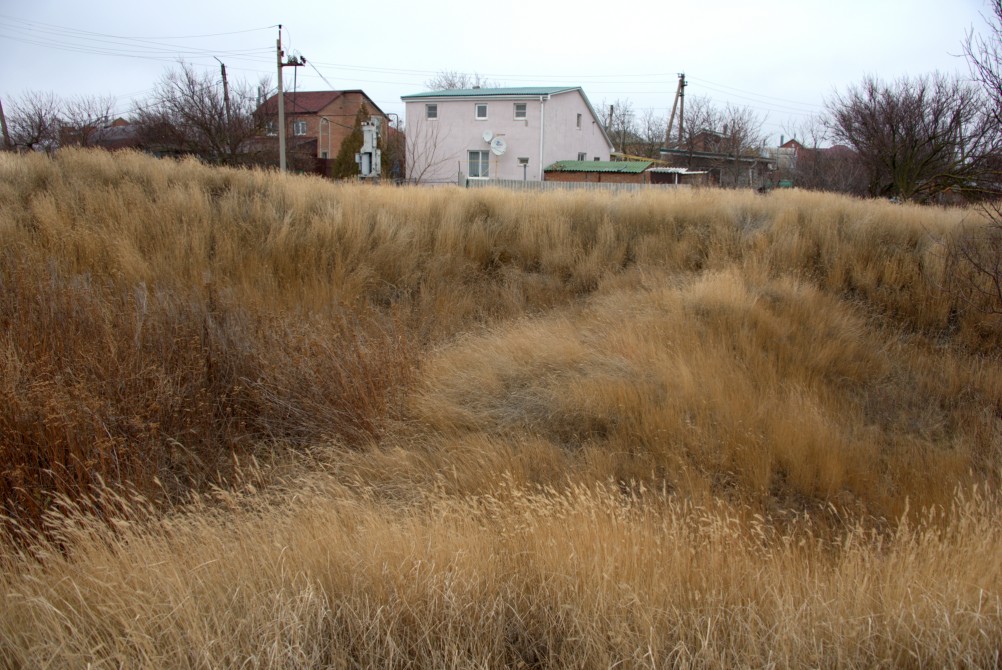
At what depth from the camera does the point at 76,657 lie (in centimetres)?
214

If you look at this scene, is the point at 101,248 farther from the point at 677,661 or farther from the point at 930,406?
the point at 930,406

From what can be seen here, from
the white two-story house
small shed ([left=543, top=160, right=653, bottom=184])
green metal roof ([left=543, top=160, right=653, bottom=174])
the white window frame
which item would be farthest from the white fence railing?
the white window frame

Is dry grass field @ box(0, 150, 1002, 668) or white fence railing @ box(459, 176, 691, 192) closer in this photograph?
dry grass field @ box(0, 150, 1002, 668)

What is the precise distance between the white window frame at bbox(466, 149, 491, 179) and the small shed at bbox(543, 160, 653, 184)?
11.9 feet

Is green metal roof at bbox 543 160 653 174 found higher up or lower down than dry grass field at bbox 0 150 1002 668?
higher up

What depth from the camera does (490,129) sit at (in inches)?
1395

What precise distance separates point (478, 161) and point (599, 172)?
891 cm

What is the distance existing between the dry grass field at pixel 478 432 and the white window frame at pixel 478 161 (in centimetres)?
2664

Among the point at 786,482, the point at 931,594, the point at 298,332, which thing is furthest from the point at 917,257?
the point at 298,332

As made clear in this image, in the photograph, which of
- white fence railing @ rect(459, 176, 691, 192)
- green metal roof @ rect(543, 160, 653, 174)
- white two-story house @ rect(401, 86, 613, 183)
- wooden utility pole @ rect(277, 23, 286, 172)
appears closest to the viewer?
white fence railing @ rect(459, 176, 691, 192)

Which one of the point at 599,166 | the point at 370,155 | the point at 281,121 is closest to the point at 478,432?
the point at 370,155

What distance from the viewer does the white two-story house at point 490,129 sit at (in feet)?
114

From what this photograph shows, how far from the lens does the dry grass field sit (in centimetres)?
236

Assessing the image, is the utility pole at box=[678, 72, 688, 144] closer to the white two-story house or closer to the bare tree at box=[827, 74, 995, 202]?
the white two-story house
